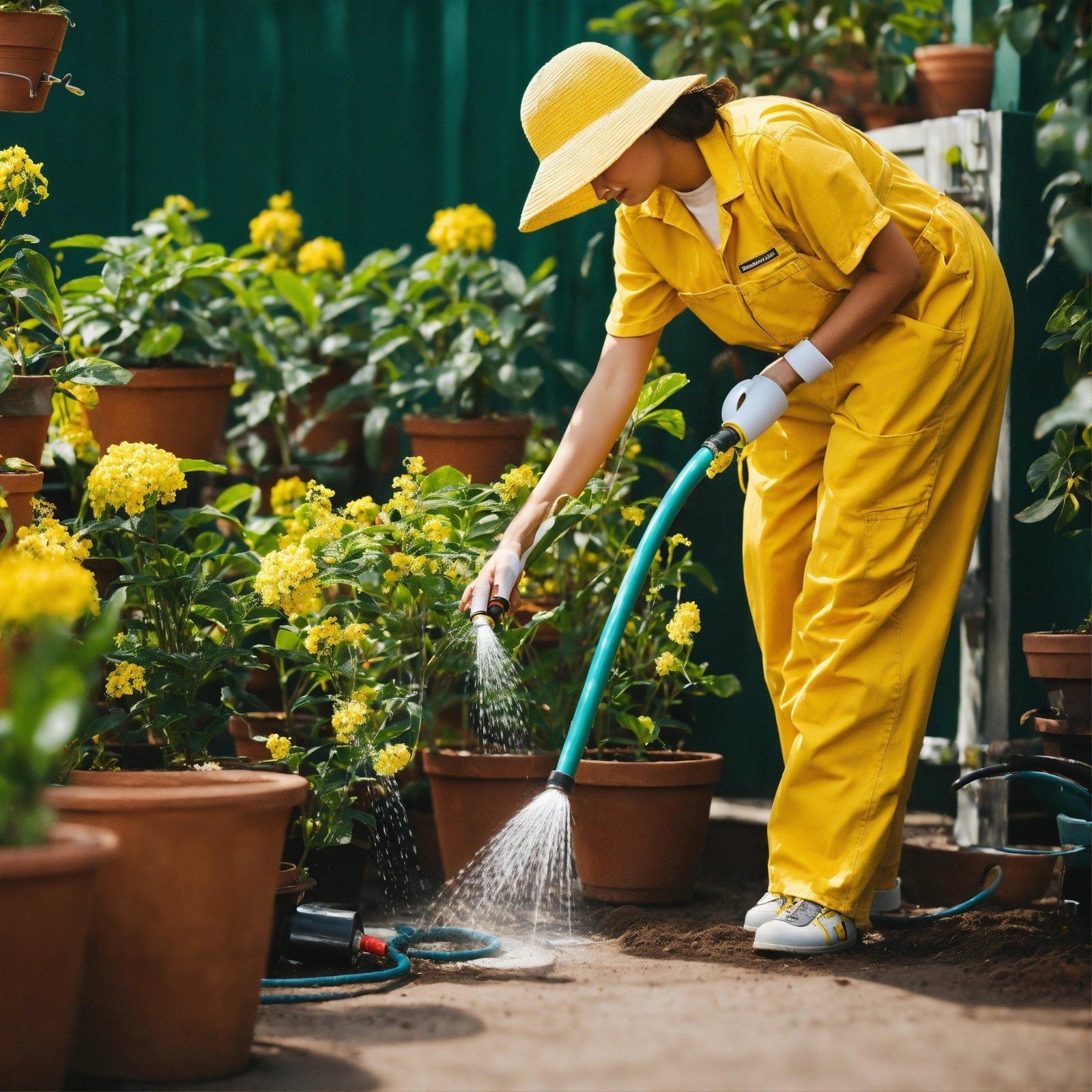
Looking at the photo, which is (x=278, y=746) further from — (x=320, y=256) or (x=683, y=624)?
(x=320, y=256)

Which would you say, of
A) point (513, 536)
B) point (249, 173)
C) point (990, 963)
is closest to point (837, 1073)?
point (990, 963)

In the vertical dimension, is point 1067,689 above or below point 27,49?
below

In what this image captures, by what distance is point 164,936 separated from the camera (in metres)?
1.87

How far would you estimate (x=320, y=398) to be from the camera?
3799 mm

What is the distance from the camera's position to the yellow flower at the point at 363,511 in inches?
113

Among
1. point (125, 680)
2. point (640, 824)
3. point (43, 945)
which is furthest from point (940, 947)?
point (43, 945)

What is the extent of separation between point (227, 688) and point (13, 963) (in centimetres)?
108

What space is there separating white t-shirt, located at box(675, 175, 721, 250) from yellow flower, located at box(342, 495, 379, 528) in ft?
2.64

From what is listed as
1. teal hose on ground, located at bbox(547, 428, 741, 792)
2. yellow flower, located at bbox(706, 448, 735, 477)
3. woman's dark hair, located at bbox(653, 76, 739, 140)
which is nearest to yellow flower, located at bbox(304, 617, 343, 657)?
teal hose on ground, located at bbox(547, 428, 741, 792)

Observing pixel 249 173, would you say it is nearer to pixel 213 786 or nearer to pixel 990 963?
pixel 213 786

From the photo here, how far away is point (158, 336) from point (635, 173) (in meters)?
1.33

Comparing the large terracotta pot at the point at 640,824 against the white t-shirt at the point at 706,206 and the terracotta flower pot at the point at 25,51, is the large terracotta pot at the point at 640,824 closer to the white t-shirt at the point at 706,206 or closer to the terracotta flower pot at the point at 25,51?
the white t-shirt at the point at 706,206

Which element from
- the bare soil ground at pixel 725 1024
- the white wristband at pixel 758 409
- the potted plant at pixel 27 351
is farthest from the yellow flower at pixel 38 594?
the white wristband at pixel 758 409

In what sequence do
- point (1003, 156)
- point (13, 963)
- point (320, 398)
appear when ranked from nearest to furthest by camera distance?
point (13, 963)
point (1003, 156)
point (320, 398)
